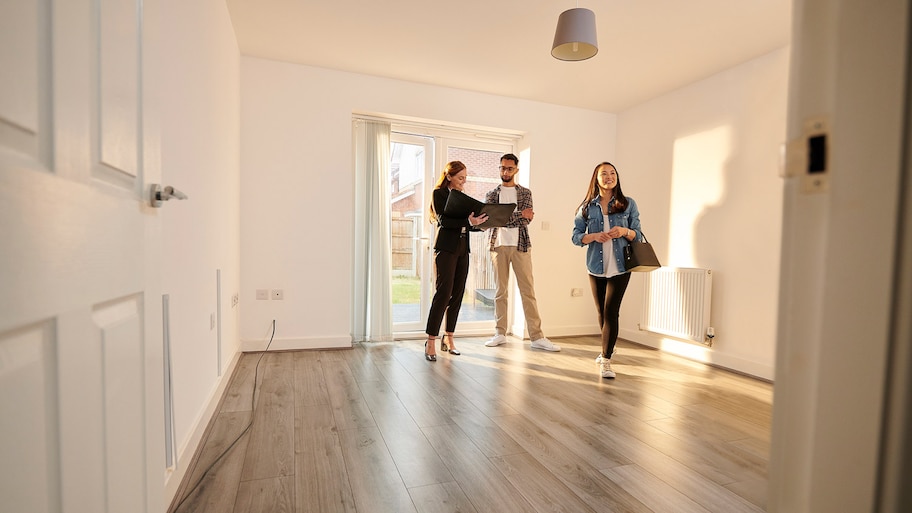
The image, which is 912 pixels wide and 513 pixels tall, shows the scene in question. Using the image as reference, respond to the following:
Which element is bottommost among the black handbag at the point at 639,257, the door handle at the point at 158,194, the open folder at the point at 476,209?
the black handbag at the point at 639,257

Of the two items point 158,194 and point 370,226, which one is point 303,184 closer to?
point 370,226

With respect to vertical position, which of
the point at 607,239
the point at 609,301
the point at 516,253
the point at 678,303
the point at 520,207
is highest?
the point at 520,207

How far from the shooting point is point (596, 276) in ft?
9.69

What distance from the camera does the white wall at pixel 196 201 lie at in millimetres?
1536

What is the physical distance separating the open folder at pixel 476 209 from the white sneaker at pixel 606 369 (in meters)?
1.26

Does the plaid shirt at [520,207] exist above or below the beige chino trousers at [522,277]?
above

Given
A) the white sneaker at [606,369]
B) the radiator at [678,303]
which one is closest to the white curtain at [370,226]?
the white sneaker at [606,369]

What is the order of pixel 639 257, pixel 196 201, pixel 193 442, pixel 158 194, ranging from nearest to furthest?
pixel 158 194 → pixel 193 442 → pixel 196 201 → pixel 639 257

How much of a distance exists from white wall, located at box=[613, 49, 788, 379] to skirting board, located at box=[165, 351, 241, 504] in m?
3.28

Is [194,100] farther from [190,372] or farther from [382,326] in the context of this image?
[382,326]

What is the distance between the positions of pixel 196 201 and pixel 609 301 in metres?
2.48

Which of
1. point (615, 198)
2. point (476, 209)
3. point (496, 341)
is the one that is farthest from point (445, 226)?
point (496, 341)

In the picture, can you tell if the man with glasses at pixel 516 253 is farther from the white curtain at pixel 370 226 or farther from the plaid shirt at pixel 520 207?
the white curtain at pixel 370 226

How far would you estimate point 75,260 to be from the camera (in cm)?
61
